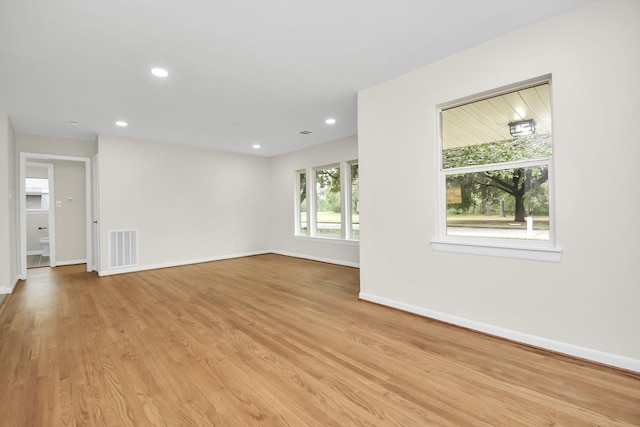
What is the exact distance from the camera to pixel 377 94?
3457 mm

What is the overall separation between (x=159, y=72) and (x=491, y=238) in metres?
3.67

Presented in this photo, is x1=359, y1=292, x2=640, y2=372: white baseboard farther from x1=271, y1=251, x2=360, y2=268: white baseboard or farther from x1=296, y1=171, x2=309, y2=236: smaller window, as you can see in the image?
x1=296, y1=171, x2=309, y2=236: smaller window

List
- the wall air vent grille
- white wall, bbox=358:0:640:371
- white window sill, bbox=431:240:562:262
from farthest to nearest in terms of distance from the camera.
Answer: the wall air vent grille
white window sill, bbox=431:240:562:262
white wall, bbox=358:0:640:371

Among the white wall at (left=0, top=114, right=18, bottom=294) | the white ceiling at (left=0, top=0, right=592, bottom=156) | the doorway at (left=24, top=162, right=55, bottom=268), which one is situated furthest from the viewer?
the doorway at (left=24, top=162, right=55, bottom=268)

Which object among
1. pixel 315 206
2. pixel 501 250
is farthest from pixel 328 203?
pixel 501 250

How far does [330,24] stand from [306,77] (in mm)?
937

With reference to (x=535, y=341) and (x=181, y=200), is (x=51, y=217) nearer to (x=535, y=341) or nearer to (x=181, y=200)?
(x=181, y=200)

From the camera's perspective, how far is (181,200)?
6.28 m

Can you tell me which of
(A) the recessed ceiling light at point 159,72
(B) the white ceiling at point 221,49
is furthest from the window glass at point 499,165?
(A) the recessed ceiling light at point 159,72

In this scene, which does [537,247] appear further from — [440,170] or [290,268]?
[290,268]

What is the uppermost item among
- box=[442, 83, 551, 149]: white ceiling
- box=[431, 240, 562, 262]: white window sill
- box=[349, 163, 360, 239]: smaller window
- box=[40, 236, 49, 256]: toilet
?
box=[442, 83, 551, 149]: white ceiling

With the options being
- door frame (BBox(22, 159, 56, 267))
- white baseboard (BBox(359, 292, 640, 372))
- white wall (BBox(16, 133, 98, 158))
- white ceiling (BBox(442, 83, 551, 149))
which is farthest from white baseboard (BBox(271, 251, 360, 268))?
door frame (BBox(22, 159, 56, 267))

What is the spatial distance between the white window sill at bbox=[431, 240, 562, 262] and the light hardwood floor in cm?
73

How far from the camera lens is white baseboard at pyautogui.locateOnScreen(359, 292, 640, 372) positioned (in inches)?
80.4
